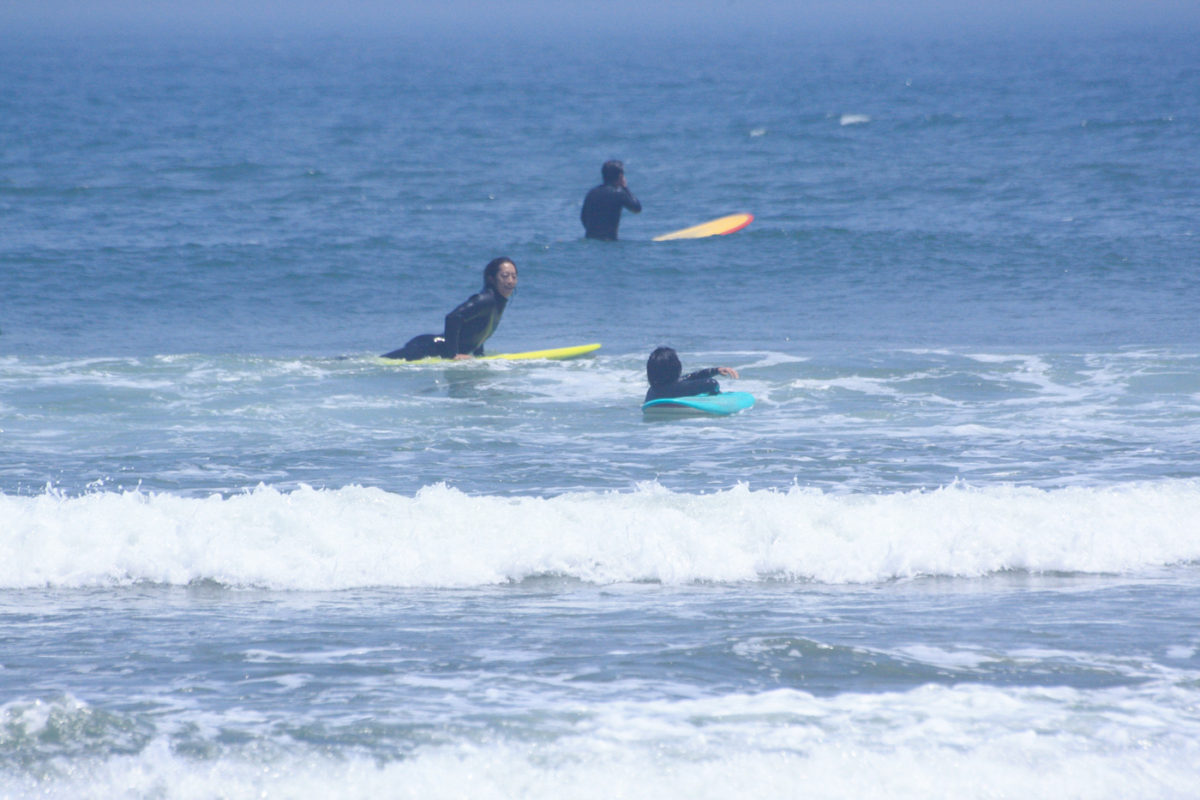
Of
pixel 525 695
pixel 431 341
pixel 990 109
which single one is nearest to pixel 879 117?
pixel 990 109

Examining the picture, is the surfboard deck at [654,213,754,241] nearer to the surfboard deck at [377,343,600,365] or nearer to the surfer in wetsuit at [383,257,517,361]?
the surfboard deck at [377,343,600,365]

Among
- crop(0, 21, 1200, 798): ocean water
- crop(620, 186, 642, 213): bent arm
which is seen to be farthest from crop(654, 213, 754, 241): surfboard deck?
crop(620, 186, 642, 213): bent arm

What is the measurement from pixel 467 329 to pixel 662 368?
2729 mm

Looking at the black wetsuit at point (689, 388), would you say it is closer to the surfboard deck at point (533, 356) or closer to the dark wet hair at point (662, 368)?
the dark wet hair at point (662, 368)

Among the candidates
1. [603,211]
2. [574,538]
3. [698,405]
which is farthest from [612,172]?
[574,538]

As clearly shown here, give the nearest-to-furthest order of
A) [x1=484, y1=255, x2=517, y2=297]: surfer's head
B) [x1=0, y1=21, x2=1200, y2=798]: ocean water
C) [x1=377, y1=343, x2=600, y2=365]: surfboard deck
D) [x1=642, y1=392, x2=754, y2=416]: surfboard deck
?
[x1=0, y1=21, x2=1200, y2=798]: ocean water → [x1=642, y1=392, x2=754, y2=416]: surfboard deck → [x1=484, y1=255, x2=517, y2=297]: surfer's head → [x1=377, y1=343, x2=600, y2=365]: surfboard deck

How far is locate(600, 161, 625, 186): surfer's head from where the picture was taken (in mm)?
20672

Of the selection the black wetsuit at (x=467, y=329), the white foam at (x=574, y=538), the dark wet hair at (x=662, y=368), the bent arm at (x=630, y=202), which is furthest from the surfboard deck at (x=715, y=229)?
the white foam at (x=574, y=538)

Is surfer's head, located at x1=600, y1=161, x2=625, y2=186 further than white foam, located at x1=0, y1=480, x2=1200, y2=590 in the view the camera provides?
Yes

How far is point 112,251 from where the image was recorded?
22.0 meters

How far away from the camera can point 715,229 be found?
2317 cm

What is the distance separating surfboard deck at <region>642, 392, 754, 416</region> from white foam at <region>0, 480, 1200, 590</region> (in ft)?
10.1

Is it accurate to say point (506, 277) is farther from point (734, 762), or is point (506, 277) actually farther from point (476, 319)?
point (734, 762)

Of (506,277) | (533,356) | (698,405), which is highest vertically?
(506,277)
